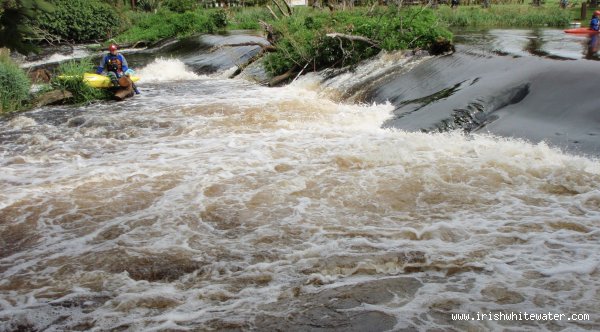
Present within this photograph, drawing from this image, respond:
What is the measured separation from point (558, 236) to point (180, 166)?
4676 mm

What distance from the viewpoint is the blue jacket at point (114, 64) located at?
1242cm

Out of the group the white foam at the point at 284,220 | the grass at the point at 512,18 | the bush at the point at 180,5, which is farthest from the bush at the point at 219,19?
the white foam at the point at 284,220

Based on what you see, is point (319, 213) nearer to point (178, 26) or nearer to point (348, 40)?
point (348, 40)

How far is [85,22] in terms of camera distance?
28125mm

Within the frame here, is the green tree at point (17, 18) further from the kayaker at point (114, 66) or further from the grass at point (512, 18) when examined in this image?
the grass at point (512, 18)

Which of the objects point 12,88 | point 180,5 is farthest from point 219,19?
point 12,88

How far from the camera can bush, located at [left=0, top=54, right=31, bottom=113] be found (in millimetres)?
11375

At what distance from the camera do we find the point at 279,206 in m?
5.47

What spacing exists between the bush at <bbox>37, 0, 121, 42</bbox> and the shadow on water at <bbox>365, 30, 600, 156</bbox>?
22254mm

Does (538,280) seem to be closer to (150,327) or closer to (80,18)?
(150,327)

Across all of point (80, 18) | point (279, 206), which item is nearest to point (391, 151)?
point (279, 206)

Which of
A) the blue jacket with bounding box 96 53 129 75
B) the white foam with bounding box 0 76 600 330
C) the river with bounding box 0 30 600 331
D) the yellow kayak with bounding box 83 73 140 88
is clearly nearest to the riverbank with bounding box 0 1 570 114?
the yellow kayak with bounding box 83 73 140 88

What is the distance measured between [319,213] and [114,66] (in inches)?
363

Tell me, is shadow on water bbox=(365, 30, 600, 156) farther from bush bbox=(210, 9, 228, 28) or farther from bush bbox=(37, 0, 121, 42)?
bush bbox=(37, 0, 121, 42)
